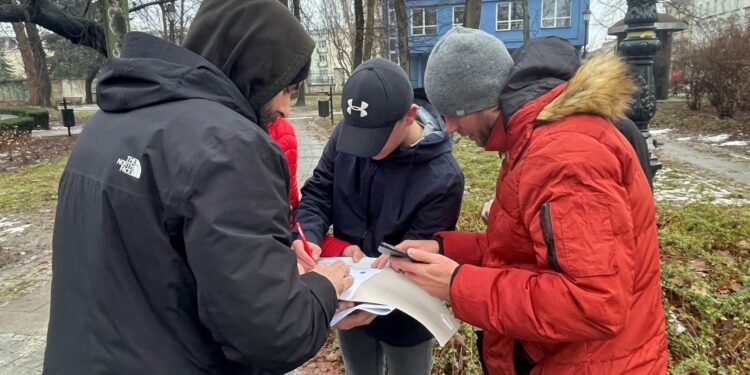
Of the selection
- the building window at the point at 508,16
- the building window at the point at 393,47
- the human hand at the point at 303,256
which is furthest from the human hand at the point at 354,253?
the building window at the point at 508,16

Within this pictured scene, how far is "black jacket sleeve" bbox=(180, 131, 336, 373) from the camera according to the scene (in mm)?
1215

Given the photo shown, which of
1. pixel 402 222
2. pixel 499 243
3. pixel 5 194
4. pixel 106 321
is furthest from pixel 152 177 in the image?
pixel 5 194

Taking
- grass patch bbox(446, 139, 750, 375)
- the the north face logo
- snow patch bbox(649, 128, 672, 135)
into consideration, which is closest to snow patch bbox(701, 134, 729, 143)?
snow patch bbox(649, 128, 672, 135)

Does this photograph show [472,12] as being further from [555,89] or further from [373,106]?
[555,89]

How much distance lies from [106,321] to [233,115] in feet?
1.96

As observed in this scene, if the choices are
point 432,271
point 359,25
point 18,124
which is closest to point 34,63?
point 18,124

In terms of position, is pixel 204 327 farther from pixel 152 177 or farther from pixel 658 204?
pixel 658 204

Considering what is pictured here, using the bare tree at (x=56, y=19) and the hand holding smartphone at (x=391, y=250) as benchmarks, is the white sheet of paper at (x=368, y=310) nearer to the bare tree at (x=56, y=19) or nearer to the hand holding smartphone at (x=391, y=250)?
the hand holding smartphone at (x=391, y=250)

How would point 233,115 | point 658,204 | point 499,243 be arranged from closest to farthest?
point 233,115
point 499,243
point 658,204

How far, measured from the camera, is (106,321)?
1.33 metres

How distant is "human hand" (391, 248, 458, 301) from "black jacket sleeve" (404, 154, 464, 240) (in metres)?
0.45

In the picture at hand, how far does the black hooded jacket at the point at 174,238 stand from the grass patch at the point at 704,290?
2155 millimetres

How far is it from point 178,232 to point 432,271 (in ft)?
2.65

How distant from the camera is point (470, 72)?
1.73 metres
